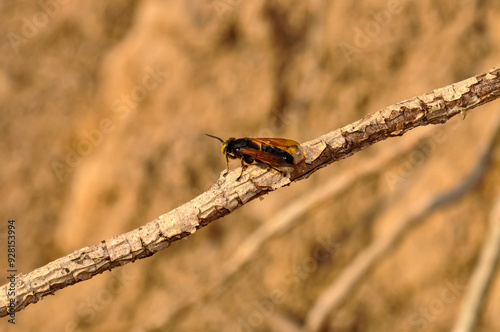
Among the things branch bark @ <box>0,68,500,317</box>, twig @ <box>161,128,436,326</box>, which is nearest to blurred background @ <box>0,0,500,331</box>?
twig @ <box>161,128,436,326</box>

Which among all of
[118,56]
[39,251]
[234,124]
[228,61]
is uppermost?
[118,56]

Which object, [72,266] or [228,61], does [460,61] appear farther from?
[72,266]

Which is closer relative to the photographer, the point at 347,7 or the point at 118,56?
the point at 118,56

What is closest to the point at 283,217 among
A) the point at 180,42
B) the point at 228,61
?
the point at 228,61

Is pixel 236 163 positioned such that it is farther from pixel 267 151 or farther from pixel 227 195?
pixel 227 195

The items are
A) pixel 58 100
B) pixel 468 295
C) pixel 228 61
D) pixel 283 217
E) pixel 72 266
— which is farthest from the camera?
pixel 468 295

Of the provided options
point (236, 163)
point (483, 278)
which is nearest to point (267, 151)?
point (236, 163)
